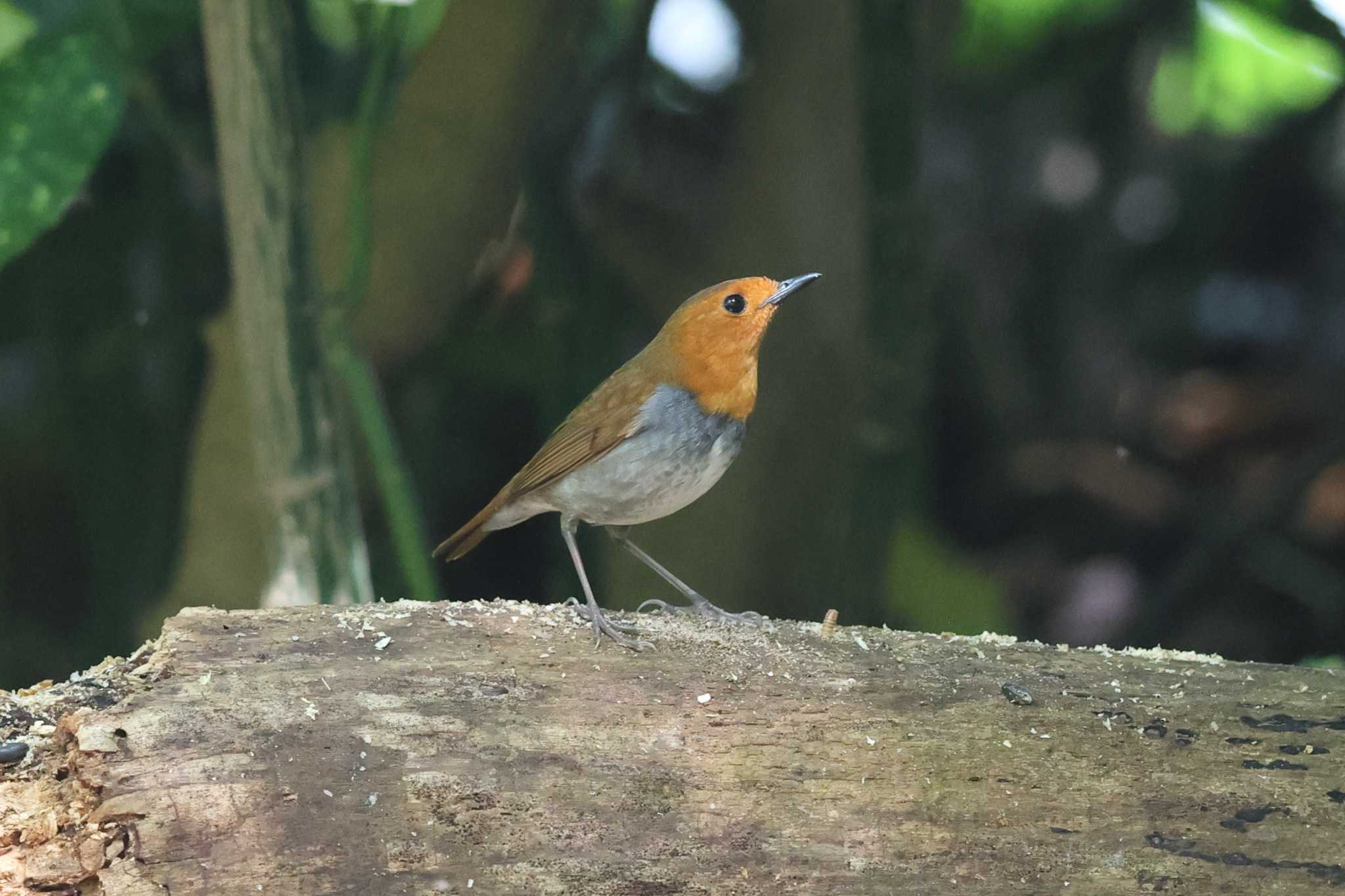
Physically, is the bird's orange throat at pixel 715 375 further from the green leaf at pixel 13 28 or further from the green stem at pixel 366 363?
the green leaf at pixel 13 28

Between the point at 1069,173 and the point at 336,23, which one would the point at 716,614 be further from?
the point at 1069,173

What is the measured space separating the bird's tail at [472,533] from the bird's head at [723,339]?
18.4 inches

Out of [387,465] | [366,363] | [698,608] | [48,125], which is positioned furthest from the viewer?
[366,363]

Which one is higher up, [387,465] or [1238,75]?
[1238,75]

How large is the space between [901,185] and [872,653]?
167 centimetres

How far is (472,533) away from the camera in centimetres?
269

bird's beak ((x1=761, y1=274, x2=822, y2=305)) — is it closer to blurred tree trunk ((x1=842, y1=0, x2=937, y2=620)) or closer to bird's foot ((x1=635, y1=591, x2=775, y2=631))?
bird's foot ((x1=635, y1=591, x2=775, y2=631))

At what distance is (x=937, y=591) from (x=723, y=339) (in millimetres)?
1797

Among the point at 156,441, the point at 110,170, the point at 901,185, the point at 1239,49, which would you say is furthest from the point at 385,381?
the point at 1239,49

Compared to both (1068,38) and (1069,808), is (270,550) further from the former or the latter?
(1068,38)

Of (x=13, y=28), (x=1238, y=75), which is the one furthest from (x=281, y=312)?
(x=1238, y=75)

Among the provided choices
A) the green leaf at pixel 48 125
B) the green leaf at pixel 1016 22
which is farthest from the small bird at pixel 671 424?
the green leaf at pixel 1016 22

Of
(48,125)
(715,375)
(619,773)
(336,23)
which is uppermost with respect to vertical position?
(336,23)

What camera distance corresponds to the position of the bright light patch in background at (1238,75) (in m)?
3.88
